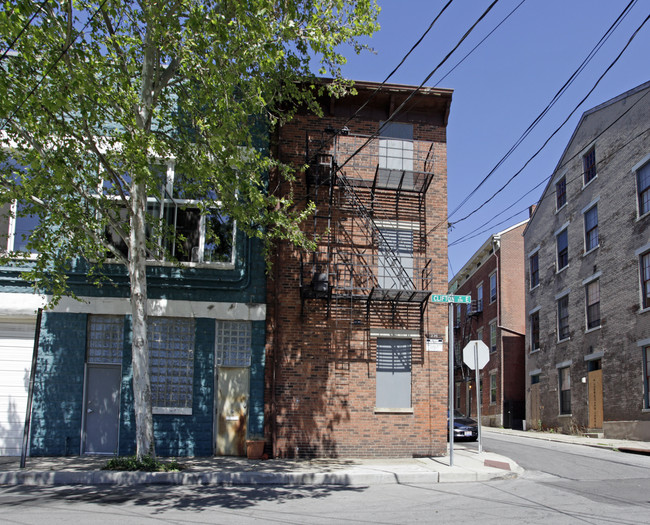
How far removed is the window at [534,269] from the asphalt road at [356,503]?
877 inches

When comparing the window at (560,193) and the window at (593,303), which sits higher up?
the window at (560,193)

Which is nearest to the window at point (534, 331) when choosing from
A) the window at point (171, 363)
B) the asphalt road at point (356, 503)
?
the asphalt road at point (356, 503)

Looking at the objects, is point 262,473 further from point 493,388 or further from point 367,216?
point 493,388

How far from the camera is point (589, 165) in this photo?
2733 cm

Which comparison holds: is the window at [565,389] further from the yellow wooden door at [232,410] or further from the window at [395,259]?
the yellow wooden door at [232,410]

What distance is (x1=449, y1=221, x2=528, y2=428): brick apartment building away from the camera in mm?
36344

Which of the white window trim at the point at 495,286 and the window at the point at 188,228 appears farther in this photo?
the white window trim at the point at 495,286

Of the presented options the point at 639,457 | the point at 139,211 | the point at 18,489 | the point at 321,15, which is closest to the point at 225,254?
the point at 139,211

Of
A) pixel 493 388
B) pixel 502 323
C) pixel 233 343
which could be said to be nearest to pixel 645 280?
pixel 233 343

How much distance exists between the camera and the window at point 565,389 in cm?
2822

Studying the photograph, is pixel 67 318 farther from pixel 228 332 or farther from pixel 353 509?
pixel 353 509

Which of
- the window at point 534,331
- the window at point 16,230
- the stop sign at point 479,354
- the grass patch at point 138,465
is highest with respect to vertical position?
the window at point 16,230

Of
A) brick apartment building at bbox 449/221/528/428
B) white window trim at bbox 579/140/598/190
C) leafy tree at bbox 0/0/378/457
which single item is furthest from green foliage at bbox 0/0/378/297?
brick apartment building at bbox 449/221/528/428

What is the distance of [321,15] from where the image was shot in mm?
12562
